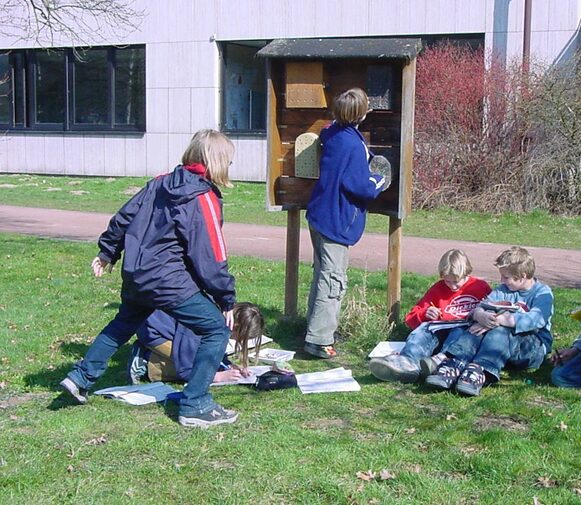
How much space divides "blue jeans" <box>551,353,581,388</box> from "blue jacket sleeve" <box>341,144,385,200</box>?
70.0 inches

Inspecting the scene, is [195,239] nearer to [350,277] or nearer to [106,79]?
[350,277]

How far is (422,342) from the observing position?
629cm

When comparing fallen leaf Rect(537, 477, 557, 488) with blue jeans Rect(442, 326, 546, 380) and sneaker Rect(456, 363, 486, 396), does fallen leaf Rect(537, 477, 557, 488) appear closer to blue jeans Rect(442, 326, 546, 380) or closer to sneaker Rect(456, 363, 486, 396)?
sneaker Rect(456, 363, 486, 396)

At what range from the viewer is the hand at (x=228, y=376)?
6121 mm

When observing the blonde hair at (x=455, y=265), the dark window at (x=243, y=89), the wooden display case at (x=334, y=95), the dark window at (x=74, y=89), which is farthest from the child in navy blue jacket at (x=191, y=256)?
the dark window at (x=74, y=89)

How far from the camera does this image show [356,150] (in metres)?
6.69

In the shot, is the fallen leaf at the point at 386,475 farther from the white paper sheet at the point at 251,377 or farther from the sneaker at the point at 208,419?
the white paper sheet at the point at 251,377

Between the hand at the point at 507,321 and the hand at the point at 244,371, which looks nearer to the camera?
the hand at the point at 507,321

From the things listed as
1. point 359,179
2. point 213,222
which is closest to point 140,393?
point 213,222

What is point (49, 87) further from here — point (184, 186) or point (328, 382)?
point (184, 186)

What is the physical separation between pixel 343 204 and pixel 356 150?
0.40 meters

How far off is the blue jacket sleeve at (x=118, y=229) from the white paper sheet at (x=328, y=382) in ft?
4.89

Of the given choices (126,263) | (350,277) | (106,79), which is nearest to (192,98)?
(106,79)

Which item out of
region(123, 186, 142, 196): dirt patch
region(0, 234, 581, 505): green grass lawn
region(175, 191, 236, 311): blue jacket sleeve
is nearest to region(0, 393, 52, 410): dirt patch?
region(0, 234, 581, 505): green grass lawn
